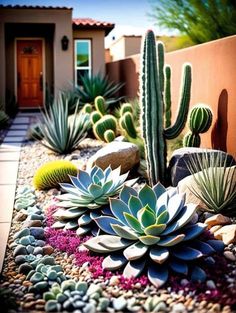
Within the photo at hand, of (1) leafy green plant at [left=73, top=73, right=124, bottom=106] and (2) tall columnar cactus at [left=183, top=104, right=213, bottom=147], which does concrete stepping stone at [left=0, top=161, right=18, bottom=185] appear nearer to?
(2) tall columnar cactus at [left=183, top=104, right=213, bottom=147]

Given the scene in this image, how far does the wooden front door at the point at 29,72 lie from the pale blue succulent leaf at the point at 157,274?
550 inches

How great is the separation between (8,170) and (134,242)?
4087mm

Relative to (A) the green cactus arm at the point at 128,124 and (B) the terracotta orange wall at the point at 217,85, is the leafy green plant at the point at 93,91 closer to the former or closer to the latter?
(A) the green cactus arm at the point at 128,124

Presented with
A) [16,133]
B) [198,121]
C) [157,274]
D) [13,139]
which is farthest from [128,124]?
[157,274]

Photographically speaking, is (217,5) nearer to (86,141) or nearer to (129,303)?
(86,141)

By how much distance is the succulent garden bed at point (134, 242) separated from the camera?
307cm

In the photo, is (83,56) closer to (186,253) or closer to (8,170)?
(8,170)

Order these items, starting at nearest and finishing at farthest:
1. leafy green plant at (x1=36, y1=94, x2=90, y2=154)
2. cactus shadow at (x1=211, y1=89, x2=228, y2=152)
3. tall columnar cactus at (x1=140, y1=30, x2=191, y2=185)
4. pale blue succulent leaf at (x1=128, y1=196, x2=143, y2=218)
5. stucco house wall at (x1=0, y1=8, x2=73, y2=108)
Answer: pale blue succulent leaf at (x1=128, y1=196, x2=143, y2=218) → tall columnar cactus at (x1=140, y1=30, x2=191, y2=185) → cactus shadow at (x1=211, y1=89, x2=228, y2=152) → leafy green plant at (x1=36, y1=94, x2=90, y2=154) → stucco house wall at (x1=0, y1=8, x2=73, y2=108)

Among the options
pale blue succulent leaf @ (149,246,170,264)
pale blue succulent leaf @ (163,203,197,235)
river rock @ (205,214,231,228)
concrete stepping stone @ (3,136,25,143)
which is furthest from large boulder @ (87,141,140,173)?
concrete stepping stone @ (3,136,25,143)

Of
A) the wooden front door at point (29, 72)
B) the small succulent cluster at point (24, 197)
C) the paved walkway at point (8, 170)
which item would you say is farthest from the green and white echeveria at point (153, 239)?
the wooden front door at point (29, 72)

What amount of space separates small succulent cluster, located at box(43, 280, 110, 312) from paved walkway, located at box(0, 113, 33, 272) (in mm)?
781

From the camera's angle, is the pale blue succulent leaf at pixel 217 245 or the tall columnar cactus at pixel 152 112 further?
the tall columnar cactus at pixel 152 112

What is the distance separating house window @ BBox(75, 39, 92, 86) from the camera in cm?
1576

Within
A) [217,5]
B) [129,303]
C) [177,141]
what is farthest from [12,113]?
[129,303]
